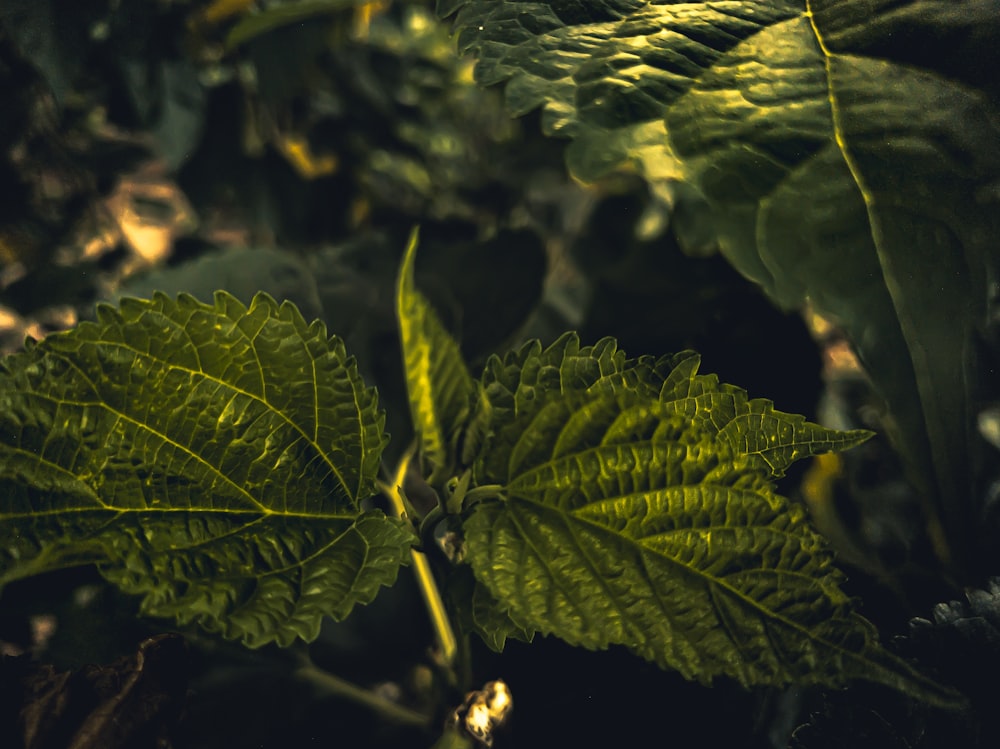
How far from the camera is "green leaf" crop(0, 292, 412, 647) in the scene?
0.99 feet

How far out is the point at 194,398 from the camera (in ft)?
1.10

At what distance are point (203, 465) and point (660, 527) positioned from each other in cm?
19

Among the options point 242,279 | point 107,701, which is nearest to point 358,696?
point 107,701

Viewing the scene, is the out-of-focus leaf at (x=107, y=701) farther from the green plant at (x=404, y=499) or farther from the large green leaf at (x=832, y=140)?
the large green leaf at (x=832, y=140)

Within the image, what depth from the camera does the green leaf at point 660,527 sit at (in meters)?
0.28

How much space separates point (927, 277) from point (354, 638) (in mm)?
394

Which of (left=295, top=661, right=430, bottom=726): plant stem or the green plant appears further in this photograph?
(left=295, top=661, right=430, bottom=726): plant stem

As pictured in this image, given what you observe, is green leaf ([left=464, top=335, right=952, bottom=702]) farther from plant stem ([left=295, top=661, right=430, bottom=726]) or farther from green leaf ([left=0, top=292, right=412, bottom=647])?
plant stem ([left=295, top=661, right=430, bottom=726])

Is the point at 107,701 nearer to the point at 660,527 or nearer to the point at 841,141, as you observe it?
the point at 660,527

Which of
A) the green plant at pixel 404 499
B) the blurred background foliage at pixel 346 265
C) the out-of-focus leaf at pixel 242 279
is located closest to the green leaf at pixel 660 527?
the green plant at pixel 404 499

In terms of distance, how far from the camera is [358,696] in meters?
0.44

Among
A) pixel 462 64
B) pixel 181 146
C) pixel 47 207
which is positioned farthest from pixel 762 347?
pixel 462 64

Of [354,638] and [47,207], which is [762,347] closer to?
[354,638]

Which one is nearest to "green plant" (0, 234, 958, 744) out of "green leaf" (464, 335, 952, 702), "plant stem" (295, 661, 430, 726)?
"green leaf" (464, 335, 952, 702)
